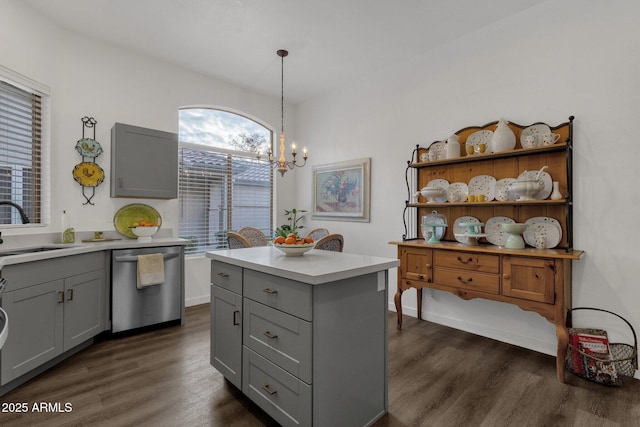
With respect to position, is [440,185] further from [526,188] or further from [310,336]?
[310,336]

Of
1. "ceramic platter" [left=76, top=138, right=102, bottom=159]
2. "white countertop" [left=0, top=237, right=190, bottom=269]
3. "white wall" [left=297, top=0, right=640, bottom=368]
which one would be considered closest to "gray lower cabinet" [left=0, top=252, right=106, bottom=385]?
"white countertop" [left=0, top=237, right=190, bottom=269]

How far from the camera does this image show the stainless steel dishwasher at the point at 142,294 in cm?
311

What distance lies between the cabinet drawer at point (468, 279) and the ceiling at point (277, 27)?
7.90 ft

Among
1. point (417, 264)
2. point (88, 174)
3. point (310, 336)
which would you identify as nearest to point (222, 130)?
point (88, 174)

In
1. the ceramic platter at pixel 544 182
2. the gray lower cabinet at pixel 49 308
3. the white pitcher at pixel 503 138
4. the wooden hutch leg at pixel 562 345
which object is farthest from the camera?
the white pitcher at pixel 503 138

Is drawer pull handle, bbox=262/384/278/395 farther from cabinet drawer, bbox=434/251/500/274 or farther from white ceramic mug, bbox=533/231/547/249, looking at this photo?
white ceramic mug, bbox=533/231/547/249

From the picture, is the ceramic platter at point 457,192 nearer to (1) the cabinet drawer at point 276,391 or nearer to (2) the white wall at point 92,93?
(1) the cabinet drawer at point 276,391

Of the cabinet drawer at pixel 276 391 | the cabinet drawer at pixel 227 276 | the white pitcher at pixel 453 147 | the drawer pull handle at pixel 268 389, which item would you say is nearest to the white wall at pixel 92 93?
the cabinet drawer at pixel 227 276

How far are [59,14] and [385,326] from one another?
405cm

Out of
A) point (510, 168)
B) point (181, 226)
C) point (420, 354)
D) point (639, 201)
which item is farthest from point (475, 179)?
point (181, 226)

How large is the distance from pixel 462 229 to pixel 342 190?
72.6 inches

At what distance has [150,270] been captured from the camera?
3.23m

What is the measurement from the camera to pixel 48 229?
313cm

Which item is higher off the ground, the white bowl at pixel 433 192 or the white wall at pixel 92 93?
the white wall at pixel 92 93
